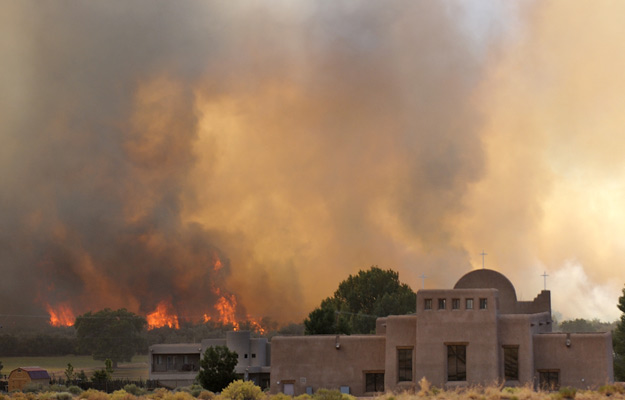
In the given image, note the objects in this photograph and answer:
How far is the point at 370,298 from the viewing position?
125 m

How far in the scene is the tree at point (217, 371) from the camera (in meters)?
67.3

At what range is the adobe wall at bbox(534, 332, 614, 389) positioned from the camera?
55906 millimetres

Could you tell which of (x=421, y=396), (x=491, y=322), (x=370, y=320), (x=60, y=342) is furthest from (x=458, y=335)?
(x=60, y=342)

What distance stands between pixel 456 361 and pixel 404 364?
3.56 metres

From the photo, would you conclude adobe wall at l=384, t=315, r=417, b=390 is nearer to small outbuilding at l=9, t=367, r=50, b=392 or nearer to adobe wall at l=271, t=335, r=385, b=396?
adobe wall at l=271, t=335, r=385, b=396

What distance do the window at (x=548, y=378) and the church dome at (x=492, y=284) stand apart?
27.3 feet

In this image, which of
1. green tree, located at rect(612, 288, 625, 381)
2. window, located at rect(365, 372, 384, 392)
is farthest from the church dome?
Result: green tree, located at rect(612, 288, 625, 381)

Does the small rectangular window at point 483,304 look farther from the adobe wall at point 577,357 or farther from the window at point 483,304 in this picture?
the adobe wall at point 577,357

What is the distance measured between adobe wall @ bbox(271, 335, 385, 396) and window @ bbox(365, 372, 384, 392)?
0.99ft

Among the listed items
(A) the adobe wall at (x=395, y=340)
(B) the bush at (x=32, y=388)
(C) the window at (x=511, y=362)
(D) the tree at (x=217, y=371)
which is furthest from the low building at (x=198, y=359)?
(C) the window at (x=511, y=362)

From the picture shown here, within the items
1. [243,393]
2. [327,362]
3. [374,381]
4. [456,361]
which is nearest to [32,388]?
[327,362]

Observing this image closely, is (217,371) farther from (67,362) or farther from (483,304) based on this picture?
(67,362)

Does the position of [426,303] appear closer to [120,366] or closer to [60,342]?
[120,366]

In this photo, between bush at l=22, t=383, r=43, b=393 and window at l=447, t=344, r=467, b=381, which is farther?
bush at l=22, t=383, r=43, b=393
